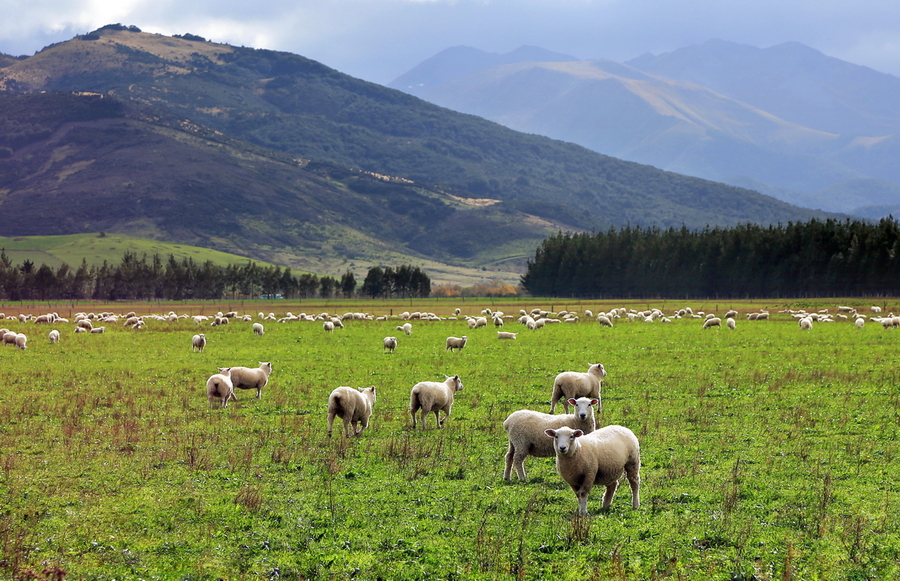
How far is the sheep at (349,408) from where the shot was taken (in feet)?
58.6

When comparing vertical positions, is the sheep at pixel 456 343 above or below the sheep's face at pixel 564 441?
below

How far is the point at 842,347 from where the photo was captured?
3728 centimetres

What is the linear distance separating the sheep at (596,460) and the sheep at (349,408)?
22.9 feet

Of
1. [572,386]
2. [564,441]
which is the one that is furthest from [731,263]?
[564,441]

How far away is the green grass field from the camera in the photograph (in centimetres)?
985

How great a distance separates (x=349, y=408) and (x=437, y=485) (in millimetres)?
5053

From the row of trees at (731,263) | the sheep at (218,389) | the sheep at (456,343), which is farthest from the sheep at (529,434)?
the row of trees at (731,263)

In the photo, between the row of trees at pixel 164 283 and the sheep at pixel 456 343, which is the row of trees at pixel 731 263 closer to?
the row of trees at pixel 164 283

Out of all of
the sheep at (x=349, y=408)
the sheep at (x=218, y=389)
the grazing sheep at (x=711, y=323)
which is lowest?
the sheep at (x=218, y=389)

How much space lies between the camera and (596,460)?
11758 millimetres

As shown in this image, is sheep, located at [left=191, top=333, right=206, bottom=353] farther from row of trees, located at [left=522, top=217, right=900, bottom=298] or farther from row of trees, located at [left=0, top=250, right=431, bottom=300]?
row of trees, located at [left=0, top=250, right=431, bottom=300]

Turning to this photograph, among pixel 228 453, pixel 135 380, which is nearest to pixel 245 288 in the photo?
pixel 135 380

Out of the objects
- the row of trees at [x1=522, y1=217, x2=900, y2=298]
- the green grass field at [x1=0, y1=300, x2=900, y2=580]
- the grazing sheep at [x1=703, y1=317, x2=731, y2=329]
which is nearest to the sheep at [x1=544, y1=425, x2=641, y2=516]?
the green grass field at [x1=0, y1=300, x2=900, y2=580]

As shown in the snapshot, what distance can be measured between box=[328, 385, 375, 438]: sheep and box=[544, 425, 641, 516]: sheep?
22.9 feet
